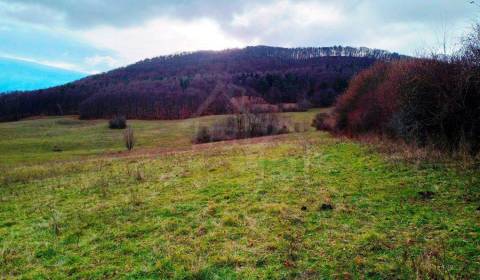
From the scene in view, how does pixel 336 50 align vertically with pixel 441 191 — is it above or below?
above

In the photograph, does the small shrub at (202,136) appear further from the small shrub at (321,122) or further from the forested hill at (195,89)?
the forested hill at (195,89)

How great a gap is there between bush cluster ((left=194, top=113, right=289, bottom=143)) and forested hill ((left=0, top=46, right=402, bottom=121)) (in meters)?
22.6

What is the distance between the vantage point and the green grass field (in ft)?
18.6

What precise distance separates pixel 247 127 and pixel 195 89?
66514 mm

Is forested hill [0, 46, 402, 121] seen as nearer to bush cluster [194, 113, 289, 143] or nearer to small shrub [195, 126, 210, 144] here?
bush cluster [194, 113, 289, 143]

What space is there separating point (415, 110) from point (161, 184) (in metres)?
13.6

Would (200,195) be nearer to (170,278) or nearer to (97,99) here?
(170,278)

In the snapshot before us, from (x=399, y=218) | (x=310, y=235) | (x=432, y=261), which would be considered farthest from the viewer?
(x=399, y=218)

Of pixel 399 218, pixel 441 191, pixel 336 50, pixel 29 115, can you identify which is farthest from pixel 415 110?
pixel 336 50

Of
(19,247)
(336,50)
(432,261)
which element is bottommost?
(19,247)

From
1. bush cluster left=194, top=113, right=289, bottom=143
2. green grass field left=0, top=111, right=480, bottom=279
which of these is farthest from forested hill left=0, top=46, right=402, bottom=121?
green grass field left=0, top=111, right=480, bottom=279

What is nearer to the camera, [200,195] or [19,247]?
[19,247]

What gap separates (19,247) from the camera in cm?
769

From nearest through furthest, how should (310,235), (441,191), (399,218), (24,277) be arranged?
(24,277) < (310,235) < (399,218) < (441,191)
